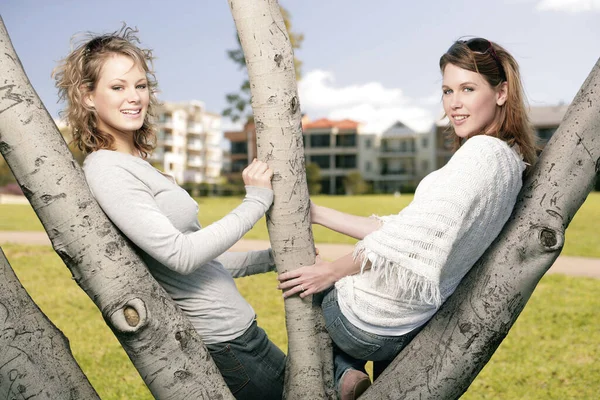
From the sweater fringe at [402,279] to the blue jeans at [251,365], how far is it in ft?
1.54

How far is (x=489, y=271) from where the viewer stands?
2.16 metres

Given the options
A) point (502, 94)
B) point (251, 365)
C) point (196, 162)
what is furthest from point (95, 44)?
point (196, 162)

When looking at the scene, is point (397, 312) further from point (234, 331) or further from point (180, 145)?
point (180, 145)

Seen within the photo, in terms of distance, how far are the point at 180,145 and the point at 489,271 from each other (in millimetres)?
77420

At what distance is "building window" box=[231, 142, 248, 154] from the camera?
69.4 m

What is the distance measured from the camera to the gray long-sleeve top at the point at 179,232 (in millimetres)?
1962

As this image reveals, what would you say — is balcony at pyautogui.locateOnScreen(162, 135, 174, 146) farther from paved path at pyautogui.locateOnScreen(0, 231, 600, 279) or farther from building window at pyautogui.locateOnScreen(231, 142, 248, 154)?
paved path at pyautogui.locateOnScreen(0, 231, 600, 279)

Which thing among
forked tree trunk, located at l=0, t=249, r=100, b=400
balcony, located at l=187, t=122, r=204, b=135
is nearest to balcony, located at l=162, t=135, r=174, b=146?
balcony, located at l=187, t=122, r=204, b=135

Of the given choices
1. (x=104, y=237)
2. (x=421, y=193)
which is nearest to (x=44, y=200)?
(x=104, y=237)

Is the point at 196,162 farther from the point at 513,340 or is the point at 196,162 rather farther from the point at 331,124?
the point at 513,340

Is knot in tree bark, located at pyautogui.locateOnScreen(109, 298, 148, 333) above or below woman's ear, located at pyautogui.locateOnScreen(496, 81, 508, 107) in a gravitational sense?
below

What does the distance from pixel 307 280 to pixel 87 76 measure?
1043 mm

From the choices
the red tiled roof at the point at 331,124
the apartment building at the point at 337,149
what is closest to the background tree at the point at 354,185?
the apartment building at the point at 337,149

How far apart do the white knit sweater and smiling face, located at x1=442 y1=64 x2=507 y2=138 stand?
0.74ft
